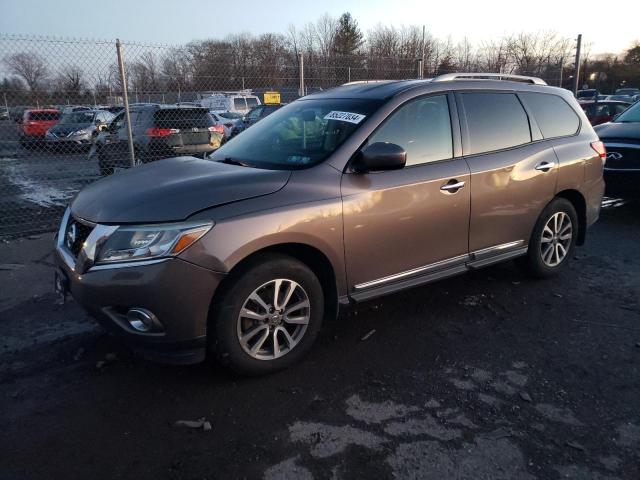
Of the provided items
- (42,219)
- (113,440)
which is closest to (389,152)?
(113,440)

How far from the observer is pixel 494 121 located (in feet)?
13.8

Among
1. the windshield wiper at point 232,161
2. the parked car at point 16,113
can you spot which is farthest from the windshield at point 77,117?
the windshield wiper at point 232,161

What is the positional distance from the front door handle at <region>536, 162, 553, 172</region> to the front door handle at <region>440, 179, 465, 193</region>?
3.33ft

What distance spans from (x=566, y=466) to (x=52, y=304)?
13.4ft

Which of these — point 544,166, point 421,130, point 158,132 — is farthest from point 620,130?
point 158,132

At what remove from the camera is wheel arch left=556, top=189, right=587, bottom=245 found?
4.85 metres

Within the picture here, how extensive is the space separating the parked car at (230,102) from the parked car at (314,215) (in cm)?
2064

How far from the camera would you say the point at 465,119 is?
3.99 m

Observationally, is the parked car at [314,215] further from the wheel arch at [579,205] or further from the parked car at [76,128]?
the parked car at [76,128]

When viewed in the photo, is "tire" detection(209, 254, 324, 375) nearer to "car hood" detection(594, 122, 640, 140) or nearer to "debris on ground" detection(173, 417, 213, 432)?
"debris on ground" detection(173, 417, 213, 432)

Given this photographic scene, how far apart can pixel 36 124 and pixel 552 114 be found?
11770 millimetres

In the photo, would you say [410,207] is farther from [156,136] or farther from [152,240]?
[156,136]

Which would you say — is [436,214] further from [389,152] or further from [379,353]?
[379,353]

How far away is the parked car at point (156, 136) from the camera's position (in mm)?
8656
